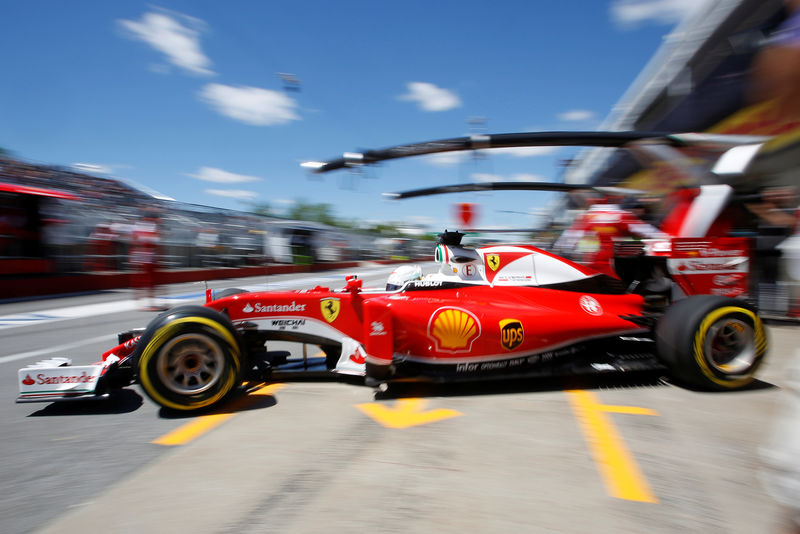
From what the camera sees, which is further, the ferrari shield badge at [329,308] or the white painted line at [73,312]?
the white painted line at [73,312]

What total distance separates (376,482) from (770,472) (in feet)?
5.04

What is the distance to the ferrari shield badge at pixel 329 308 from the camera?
11.6 feet

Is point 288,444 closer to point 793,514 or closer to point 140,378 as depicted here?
point 140,378

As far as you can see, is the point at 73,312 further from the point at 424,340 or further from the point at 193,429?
the point at 424,340

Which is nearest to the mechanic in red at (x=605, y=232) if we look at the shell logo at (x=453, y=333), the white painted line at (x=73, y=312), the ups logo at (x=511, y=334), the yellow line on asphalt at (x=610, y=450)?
the ups logo at (x=511, y=334)

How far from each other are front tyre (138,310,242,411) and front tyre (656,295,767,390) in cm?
320

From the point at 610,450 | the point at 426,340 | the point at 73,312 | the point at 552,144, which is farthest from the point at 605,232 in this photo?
the point at 73,312

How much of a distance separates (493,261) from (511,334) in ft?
2.63

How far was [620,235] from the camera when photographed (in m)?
6.07

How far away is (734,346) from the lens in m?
3.45

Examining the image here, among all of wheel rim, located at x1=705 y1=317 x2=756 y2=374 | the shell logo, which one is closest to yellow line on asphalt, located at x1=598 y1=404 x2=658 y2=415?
wheel rim, located at x1=705 y1=317 x2=756 y2=374

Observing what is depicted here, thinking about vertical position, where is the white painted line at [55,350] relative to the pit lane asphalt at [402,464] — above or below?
above

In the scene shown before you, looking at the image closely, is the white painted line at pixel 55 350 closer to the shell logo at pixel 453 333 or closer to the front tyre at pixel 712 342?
the shell logo at pixel 453 333

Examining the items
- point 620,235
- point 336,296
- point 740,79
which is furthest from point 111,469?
point 740,79
